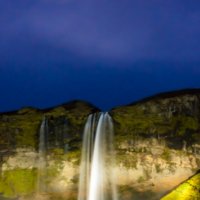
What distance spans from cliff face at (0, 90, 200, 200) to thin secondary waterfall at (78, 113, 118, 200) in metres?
0.62

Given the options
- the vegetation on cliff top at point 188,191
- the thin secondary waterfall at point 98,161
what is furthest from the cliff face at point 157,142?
the vegetation on cliff top at point 188,191

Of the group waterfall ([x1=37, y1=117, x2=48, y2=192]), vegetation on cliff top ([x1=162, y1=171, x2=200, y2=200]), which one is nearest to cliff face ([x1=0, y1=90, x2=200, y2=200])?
waterfall ([x1=37, y1=117, x2=48, y2=192])

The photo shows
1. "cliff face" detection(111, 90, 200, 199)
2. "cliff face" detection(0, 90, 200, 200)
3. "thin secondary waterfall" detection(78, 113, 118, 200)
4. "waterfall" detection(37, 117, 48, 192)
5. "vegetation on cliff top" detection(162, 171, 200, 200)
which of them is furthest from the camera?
"waterfall" detection(37, 117, 48, 192)

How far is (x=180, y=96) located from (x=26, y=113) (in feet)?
37.8

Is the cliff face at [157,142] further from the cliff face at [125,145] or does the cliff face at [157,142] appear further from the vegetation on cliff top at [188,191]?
the vegetation on cliff top at [188,191]

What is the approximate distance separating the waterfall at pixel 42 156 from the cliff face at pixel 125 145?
24cm

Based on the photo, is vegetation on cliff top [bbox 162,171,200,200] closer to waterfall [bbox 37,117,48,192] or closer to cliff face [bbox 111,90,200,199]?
cliff face [bbox 111,90,200,199]

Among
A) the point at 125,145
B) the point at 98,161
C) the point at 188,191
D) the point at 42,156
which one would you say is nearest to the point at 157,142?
the point at 125,145

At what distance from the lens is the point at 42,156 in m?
47.5

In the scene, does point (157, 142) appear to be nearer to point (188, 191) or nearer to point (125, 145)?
point (125, 145)

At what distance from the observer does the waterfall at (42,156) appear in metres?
47.2

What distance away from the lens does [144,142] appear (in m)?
45.3

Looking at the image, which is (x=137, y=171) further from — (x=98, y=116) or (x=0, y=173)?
(x=0, y=173)

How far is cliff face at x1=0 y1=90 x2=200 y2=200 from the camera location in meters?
44.2
